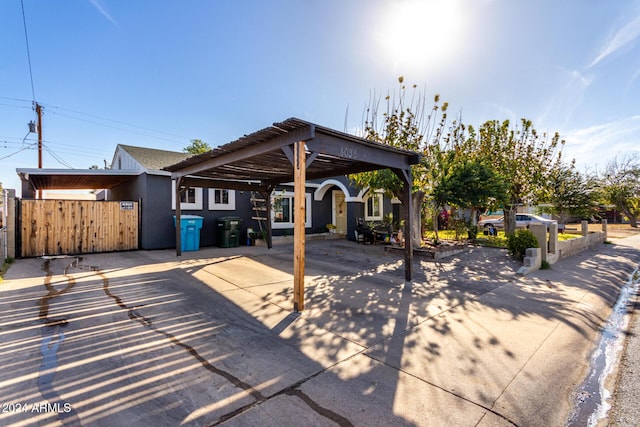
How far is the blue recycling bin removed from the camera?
9828mm

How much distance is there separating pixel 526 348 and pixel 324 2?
930 cm

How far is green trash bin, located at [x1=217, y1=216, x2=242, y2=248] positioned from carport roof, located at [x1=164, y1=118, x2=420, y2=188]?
2818 millimetres

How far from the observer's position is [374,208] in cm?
1633

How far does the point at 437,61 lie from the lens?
9867 millimetres

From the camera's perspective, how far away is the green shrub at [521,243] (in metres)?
7.87

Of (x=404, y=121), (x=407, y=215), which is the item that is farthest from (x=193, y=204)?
(x=404, y=121)

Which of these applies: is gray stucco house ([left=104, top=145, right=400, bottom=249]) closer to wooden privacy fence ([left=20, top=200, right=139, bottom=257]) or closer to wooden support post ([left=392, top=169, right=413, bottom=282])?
wooden privacy fence ([left=20, top=200, right=139, bottom=257])

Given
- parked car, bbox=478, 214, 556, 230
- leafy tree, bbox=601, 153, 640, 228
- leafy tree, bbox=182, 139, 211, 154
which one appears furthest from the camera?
leafy tree, bbox=182, 139, 211, 154

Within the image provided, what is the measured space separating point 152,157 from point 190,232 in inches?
165

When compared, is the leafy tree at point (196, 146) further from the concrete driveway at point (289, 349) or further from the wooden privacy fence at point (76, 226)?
the concrete driveway at point (289, 349)

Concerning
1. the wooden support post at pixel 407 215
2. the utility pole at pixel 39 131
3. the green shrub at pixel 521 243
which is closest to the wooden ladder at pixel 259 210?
the wooden support post at pixel 407 215

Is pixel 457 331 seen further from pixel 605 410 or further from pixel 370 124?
pixel 370 124

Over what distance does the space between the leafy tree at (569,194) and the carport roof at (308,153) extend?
39.1 ft

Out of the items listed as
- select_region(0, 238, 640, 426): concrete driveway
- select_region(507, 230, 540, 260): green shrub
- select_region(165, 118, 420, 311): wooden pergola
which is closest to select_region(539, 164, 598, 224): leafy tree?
select_region(507, 230, 540, 260): green shrub
